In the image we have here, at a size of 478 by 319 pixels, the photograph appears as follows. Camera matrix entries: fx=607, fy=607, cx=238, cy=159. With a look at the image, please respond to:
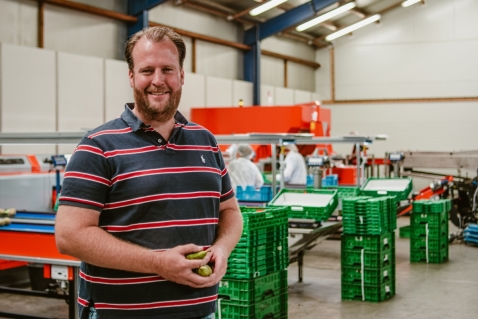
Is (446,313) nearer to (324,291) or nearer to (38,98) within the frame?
(324,291)

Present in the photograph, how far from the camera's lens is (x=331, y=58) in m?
20.5

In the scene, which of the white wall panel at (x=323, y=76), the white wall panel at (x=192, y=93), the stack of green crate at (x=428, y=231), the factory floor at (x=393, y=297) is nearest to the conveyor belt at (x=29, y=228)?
the factory floor at (x=393, y=297)

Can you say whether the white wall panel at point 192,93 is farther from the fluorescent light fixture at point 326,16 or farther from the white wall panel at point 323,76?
the white wall panel at point 323,76

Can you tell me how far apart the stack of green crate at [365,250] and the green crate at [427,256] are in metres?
2.22

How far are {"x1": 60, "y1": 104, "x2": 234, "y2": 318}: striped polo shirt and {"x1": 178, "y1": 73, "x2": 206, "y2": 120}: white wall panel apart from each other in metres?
12.1

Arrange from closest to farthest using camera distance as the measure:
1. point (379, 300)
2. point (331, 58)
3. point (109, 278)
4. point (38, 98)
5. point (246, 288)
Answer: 1. point (109, 278)
2. point (246, 288)
3. point (379, 300)
4. point (38, 98)
5. point (331, 58)

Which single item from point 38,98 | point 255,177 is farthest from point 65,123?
point 255,177

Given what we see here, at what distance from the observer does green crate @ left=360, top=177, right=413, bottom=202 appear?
8.55 meters

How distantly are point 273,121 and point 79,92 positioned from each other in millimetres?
3879

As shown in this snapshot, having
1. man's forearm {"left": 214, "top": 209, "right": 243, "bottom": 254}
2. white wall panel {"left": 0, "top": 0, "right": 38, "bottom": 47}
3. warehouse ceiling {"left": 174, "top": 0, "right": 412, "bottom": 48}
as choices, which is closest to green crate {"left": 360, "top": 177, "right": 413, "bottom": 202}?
white wall panel {"left": 0, "top": 0, "right": 38, "bottom": 47}

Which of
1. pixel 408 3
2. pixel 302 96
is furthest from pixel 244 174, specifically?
pixel 408 3

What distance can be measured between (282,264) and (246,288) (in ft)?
1.58

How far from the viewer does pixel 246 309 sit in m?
4.21

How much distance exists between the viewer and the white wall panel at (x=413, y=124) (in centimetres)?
1812
